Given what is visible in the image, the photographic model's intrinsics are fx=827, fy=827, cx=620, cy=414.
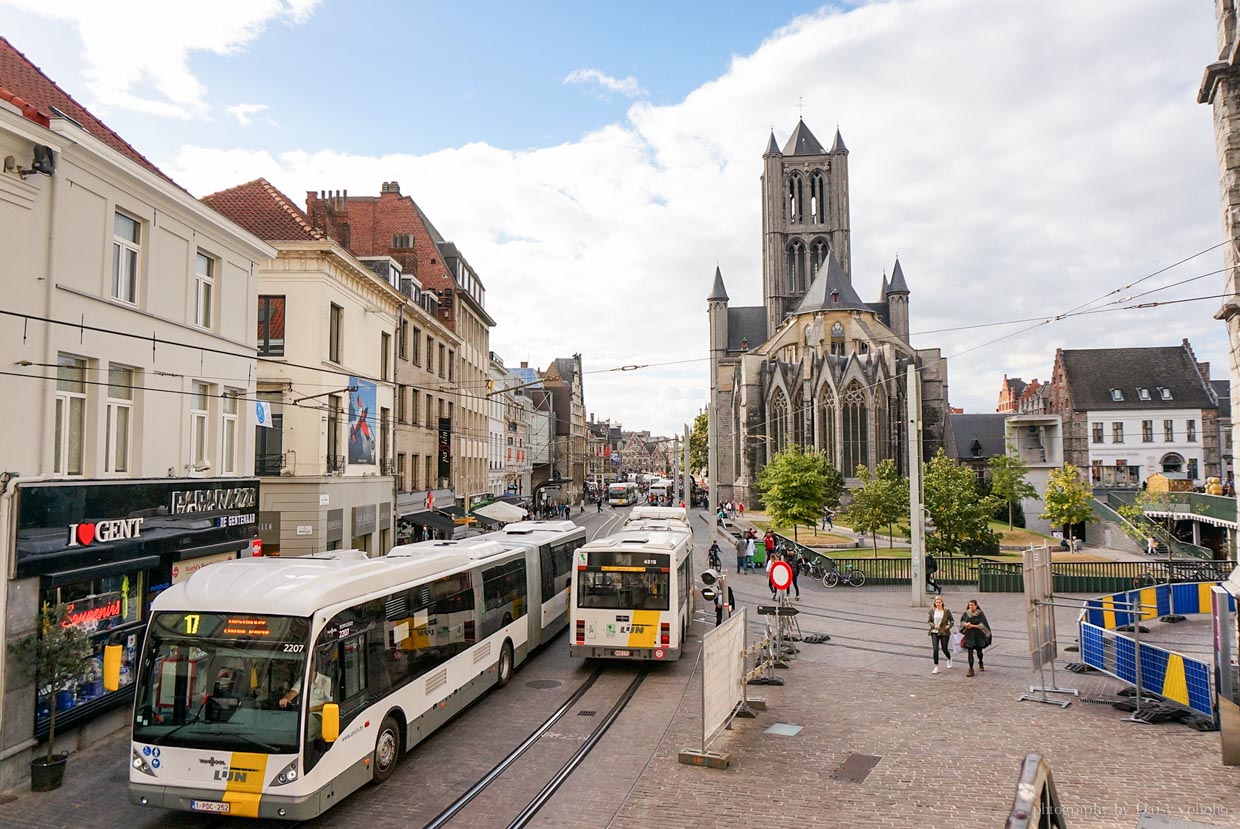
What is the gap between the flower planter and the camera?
31.1 ft

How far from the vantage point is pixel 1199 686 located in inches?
452

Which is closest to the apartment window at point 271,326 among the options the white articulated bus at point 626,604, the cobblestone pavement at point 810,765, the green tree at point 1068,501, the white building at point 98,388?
the white building at point 98,388

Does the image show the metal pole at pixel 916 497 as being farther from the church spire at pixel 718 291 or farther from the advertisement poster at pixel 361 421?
the church spire at pixel 718 291

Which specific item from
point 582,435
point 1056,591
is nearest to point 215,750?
point 1056,591

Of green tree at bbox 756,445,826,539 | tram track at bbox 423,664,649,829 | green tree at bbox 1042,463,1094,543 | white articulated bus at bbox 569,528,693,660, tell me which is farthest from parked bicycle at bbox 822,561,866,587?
green tree at bbox 1042,463,1094,543

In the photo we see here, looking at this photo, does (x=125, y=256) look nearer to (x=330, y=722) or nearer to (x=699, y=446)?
(x=330, y=722)

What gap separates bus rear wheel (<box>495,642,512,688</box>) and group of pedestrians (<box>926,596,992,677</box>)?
309 inches

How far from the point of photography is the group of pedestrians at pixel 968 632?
591 inches

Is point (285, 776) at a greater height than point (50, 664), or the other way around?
point (50, 664)

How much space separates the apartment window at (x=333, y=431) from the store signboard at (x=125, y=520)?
20.6 ft

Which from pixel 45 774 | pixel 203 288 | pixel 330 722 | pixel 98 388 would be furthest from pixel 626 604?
pixel 203 288

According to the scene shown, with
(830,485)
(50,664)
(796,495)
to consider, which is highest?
(830,485)

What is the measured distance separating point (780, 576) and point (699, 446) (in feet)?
318

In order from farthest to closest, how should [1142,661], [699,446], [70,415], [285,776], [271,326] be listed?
[699,446] < [271,326] < [1142,661] < [70,415] < [285,776]
